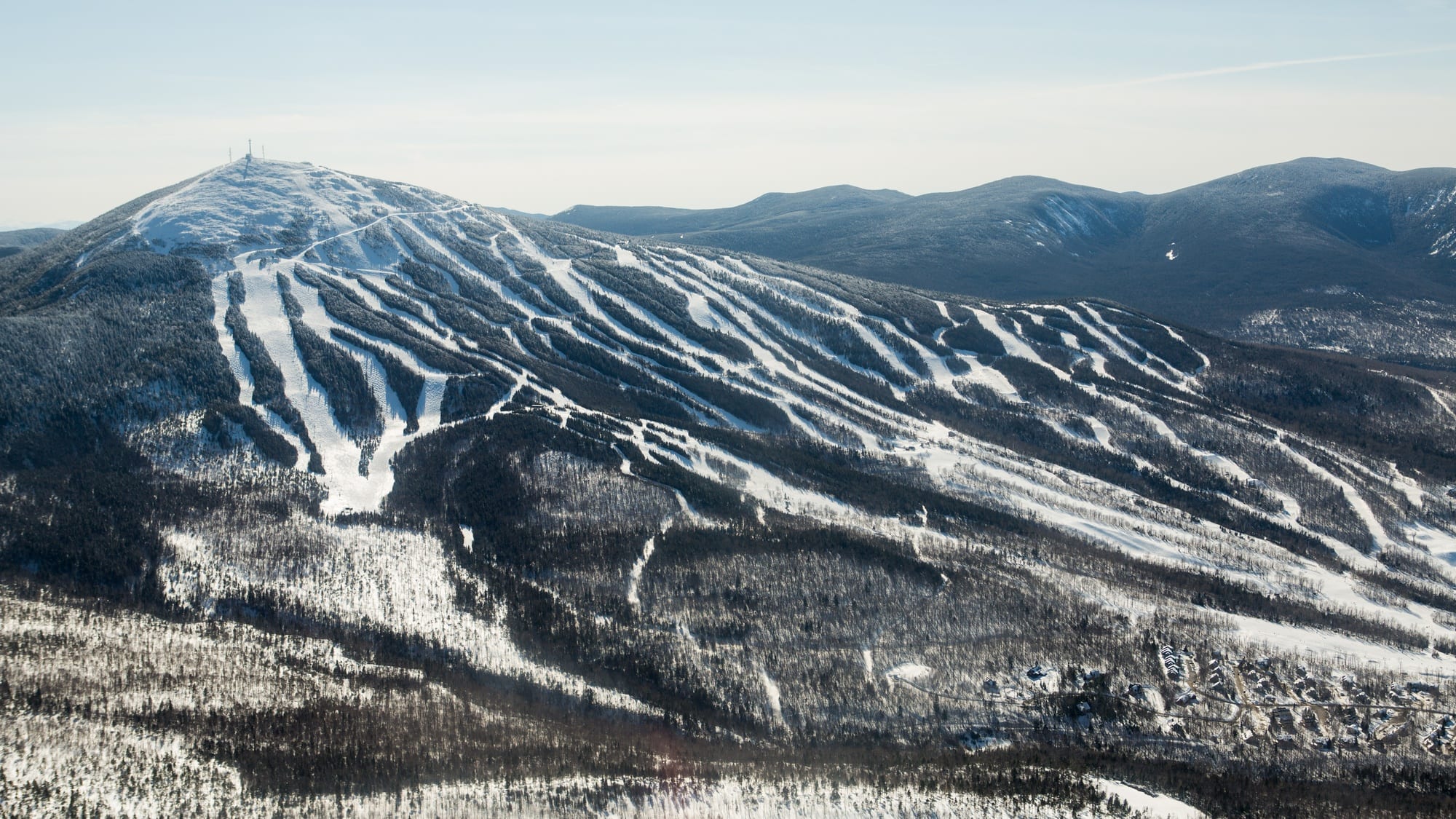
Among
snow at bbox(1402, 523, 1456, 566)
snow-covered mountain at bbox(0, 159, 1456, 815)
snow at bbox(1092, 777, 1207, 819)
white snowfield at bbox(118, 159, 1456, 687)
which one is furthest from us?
snow at bbox(1402, 523, 1456, 566)

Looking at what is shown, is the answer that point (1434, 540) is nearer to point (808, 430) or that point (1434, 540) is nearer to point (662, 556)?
point (808, 430)

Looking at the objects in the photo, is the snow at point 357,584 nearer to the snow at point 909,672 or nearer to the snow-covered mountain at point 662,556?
the snow-covered mountain at point 662,556

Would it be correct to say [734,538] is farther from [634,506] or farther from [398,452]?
[398,452]

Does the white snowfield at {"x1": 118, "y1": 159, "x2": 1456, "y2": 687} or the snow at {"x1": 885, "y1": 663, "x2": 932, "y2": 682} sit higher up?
the white snowfield at {"x1": 118, "y1": 159, "x2": 1456, "y2": 687}

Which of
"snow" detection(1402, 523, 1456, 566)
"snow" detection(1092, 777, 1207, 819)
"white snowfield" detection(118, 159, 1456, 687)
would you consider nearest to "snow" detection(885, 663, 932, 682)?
"white snowfield" detection(118, 159, 1456, 687)

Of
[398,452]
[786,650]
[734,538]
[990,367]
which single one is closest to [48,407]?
[398,452]

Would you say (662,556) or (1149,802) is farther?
(662,556)

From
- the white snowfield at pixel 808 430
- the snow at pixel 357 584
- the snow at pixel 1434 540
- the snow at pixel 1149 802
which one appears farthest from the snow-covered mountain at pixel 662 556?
the snow at pixel 1149 802

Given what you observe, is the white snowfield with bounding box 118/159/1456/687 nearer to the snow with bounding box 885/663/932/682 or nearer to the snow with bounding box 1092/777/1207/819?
the snow with bounding box 885/663/932/682

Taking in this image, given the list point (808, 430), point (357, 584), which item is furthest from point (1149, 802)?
point (808, 430)
